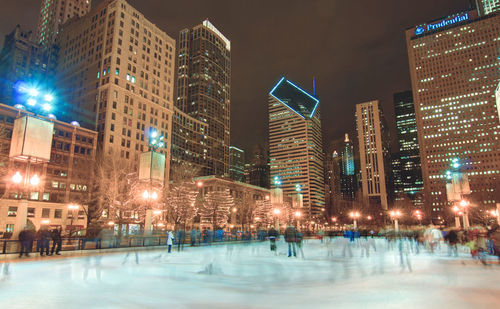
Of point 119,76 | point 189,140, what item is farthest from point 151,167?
point 189,140

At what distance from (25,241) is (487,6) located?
24751 centimetres

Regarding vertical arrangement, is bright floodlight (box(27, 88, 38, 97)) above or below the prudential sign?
below

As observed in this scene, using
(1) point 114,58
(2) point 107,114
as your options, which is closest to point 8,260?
(2) point 107,114

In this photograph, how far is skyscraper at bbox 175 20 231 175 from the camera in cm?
16125

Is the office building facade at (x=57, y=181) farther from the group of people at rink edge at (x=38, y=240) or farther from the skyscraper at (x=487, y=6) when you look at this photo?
the skyscraper at (x=487, y=6)

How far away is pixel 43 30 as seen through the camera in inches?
5876

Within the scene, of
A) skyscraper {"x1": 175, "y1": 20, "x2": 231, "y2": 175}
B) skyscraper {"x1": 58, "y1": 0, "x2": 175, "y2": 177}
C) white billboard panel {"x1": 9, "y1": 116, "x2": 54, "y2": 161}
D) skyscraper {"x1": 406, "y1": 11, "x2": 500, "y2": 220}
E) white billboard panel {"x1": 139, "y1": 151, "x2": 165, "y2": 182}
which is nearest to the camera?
white billboard panel {"x1": 9, "y1": 116, "x2": 54, "y2": 161}

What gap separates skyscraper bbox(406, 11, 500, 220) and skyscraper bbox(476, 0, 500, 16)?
33897mm

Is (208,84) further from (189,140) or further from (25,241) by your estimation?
(25,241)

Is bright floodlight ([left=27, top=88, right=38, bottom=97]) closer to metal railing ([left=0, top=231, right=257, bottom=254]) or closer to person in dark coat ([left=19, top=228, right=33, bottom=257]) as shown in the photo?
person in dark coat ([left=19, top=228, right=33, bottom=257])

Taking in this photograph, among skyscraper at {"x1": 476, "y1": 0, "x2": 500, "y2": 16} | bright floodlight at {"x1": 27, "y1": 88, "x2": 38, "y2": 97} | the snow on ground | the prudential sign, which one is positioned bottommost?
the snow on ground

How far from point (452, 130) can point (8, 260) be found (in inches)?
7311

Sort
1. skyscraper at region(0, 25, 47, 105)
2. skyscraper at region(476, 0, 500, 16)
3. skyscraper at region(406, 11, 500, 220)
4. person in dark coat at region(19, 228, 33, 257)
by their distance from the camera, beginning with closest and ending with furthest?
person in dark coat at region(19, 228, 33, 257) → skyscraper at region(0, 25, 47, 105) → skyscraper at region(406, 11, 500, 220) → skyscraper at region(476, 0, 500, 16)

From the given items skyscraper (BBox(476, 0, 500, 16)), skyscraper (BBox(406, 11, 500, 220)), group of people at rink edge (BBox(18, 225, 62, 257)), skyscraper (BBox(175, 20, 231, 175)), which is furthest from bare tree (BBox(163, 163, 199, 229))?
skyscraper (BBox(476, 0, 500, 16))
